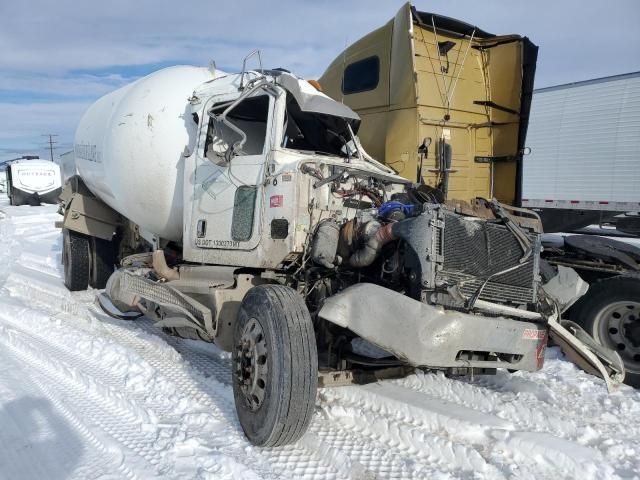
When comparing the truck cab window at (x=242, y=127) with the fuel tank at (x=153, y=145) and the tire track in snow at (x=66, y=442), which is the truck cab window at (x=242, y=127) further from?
the tire track in snow at (x=66, y=442)

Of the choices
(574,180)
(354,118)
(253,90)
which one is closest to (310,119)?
(354,118)

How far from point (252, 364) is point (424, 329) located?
3.97 ft

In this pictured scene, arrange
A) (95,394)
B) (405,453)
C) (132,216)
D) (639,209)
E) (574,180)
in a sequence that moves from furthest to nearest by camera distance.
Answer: (574,180) → (639,209) → (132,216) → (95,394) → (405,453)

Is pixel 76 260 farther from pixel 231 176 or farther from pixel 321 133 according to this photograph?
pixel 321 133

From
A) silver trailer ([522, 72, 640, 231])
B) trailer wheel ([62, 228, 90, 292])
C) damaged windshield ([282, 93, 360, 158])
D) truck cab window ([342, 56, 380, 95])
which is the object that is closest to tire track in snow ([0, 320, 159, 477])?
damaged windshield ([282, 93, 360, 158])

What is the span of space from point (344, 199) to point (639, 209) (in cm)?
625

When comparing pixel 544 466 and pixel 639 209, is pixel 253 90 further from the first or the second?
pixel 639 209

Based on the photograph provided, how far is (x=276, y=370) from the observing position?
332 centimetres

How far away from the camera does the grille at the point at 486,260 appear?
3.42 meters

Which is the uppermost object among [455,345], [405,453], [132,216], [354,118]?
[354,118]

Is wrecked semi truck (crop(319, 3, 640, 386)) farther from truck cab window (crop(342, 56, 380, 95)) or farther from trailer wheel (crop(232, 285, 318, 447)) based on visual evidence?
trailer wheel (crop(232, 285, 318, 447))

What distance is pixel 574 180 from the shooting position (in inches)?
359

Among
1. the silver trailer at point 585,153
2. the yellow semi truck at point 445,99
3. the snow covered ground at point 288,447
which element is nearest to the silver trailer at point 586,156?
the silver trailer at point 585,153

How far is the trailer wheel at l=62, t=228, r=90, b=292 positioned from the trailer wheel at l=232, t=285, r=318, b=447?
17.9ft
